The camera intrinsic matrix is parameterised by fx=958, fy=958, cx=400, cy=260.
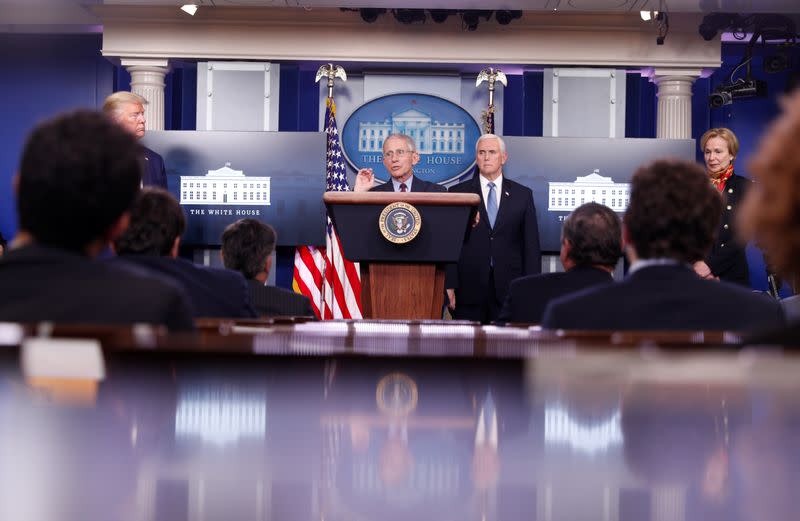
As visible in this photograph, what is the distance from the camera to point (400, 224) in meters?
3.82

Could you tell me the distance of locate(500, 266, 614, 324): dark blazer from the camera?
3000mm

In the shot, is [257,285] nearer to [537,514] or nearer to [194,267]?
[194,267]

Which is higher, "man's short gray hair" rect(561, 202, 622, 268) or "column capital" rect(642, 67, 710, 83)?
"column capital" rect(642, 67, 710, 83)

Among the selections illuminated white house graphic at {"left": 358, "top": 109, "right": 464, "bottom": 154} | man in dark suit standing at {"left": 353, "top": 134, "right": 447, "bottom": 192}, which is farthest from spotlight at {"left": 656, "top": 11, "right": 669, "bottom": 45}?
man in dark suit standing at {"left": 353, "top": 134, "right": 447, "bottom": 192}

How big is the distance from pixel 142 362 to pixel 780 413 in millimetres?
600

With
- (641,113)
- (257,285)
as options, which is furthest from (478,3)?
(257,285)

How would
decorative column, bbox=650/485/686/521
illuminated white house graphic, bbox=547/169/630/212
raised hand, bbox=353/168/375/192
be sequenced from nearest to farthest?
decorative column, bbox=650/485/686/521 → raised hand, bbox=353/168/375/192 → illuminated white house graphic, bbox=547/169/630/212

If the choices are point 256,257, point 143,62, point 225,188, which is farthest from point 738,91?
point 256,257

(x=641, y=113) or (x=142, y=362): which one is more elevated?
(x=641, y=113)

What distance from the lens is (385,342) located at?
968 mm

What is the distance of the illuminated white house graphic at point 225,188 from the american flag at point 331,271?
1.56ft

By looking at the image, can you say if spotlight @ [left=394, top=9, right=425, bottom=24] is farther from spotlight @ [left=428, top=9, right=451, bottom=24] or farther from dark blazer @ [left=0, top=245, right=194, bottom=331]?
dark blazer @ [left=0, top=245, right=194, bottom=331]

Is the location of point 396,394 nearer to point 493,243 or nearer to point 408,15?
point 493,243

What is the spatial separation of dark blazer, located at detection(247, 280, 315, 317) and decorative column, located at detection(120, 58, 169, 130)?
4.48m
